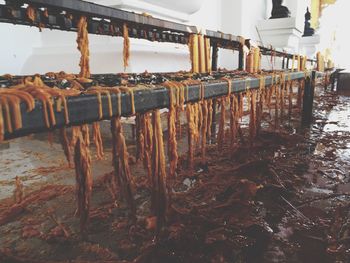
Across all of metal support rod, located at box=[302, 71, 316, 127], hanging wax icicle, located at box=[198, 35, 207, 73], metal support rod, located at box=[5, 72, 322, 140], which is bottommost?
metal support rod, located at box=[302, 71, 316, 127]

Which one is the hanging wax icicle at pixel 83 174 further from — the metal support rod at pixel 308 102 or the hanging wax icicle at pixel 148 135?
the metal support rod at pixel 308 102

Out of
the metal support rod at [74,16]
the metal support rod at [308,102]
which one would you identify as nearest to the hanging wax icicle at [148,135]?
the metal support rod at [74,16]

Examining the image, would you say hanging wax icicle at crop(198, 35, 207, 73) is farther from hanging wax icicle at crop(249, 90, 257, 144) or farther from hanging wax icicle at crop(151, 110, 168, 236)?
hanging wax icicle at crop(151, 110, 168, 236)

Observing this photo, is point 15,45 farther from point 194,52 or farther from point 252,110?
point 252,110

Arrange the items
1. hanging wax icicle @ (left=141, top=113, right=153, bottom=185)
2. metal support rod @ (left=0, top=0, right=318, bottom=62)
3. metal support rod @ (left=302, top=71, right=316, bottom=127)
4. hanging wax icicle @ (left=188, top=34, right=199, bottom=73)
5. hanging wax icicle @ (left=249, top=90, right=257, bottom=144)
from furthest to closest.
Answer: metal support rod @ (left=302, top=71, right=316, bottom=127)
hanging wax icicle @ (left=188, top=34, right=199, bottom=73)
hanging wax icicle @ (left=249, top=90, right=257, bottom=144)
metal support rod @ (left=0, top=0, right=318, bottom=62)
hanging wax icicle @ (left=141, top=113, right=153, bottom=185)

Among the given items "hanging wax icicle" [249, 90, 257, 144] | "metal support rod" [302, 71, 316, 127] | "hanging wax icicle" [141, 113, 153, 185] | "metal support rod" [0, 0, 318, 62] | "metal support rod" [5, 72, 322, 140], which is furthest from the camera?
"metal support rod" [302, 71, 316, 127]

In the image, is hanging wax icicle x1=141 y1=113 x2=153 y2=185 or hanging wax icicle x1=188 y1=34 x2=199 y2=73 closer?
hanging wax icicle x1=141 y1=113 x2=153 y2=185

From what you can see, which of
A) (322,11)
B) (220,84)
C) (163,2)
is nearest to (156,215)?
(220,84)

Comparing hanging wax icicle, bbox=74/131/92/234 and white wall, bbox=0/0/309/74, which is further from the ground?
white wall, bbox=0/0/309/74

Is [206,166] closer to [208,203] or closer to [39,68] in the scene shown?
[208,203]

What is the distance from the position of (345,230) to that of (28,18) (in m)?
2.04

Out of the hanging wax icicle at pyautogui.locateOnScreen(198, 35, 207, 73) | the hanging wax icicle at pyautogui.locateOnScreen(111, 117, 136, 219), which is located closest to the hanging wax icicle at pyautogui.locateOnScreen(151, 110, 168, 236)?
the hanging wax icicle at pyautogui.locateOnScreen(111, 117, 136, 219)

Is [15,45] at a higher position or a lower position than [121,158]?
higher

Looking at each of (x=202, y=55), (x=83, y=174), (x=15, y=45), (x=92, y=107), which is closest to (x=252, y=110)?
(x=202, y=55)
